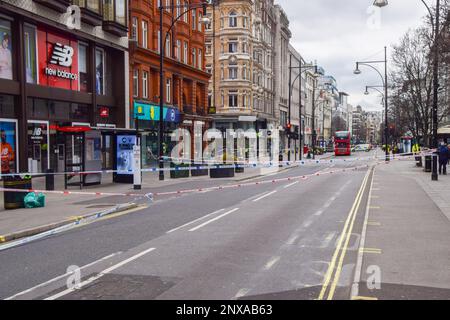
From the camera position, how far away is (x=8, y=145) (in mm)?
22453

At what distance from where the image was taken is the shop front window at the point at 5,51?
21969 mm

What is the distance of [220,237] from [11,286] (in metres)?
4.66

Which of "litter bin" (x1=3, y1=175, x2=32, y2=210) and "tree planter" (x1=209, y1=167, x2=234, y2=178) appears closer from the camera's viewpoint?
"litter bin" (x1=3, y1=175, x2=32, y2=210)

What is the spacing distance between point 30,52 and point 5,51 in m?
→ 1.71

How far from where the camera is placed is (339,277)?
7.52 meters

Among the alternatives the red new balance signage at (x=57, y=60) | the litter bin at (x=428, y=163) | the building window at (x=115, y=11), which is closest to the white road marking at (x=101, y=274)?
the red new balance signage at (x=57, y=60)

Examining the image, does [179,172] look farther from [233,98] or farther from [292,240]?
[233,98]

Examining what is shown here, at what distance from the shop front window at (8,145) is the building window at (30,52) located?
8.53 ft

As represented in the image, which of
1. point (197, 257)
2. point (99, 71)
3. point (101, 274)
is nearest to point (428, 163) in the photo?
point (99, 71)

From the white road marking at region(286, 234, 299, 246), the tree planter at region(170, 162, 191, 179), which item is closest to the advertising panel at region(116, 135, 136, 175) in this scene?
the tree planter at region(170, 162, 191, 179)

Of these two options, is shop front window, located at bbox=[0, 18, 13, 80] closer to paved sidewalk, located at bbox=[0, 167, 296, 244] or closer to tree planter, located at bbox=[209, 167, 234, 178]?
paved sidewalk, located at bbox=[0, 167, 296, 244]

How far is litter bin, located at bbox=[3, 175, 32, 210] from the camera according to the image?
14.7 metres

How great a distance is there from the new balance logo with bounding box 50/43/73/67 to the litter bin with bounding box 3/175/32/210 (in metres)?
12.0
